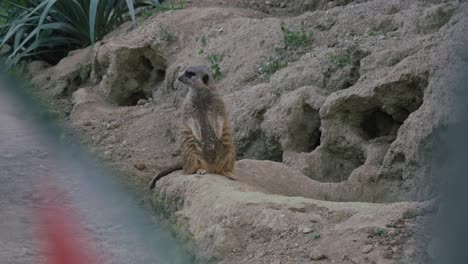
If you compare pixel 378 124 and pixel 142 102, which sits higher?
pixel 378 124

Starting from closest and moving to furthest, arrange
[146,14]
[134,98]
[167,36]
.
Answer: [167,36]
[134,98]
[146,14]

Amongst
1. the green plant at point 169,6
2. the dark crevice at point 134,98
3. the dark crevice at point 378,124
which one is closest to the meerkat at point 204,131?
the dark crevice at point 378,124

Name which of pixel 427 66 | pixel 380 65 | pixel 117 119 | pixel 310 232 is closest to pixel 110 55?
pixel 117 119

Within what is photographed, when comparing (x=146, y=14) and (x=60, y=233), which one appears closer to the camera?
(x=60, y=233)

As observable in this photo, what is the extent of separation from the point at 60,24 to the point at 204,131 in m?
3.68

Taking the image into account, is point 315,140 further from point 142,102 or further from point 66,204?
point 66,204

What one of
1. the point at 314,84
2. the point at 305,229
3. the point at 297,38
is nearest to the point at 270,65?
the point at 297,38

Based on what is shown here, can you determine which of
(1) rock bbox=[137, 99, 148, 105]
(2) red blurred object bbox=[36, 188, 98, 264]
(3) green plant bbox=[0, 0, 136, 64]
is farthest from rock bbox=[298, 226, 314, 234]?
(3) green plant bbox=[0, 0, 136, 64]

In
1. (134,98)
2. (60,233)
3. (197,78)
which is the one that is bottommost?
(134,98)

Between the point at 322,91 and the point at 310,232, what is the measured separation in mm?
2610

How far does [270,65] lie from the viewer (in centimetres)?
616

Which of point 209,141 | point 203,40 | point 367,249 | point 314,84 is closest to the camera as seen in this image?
point 367,249

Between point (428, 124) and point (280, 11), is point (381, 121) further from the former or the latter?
point (280, 11)

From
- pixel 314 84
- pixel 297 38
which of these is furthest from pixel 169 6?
pixel 314 84
